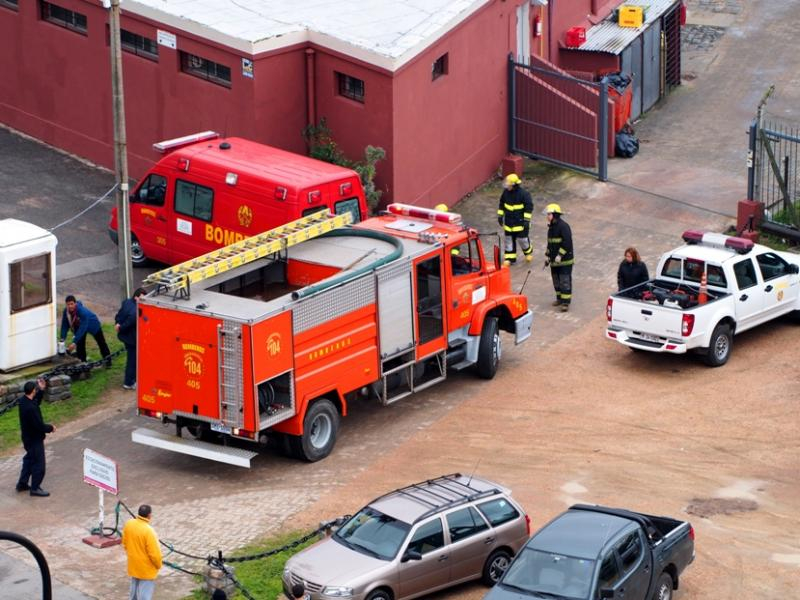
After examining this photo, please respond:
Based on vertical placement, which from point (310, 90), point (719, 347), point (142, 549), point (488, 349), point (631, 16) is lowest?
point (719, 347)

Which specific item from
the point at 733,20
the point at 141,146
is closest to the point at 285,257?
the point at 141,146

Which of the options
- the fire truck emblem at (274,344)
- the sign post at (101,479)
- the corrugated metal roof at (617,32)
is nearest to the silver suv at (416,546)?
the sign post at (101,479)

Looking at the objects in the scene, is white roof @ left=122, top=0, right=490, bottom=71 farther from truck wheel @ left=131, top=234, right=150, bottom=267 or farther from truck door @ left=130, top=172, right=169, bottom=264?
truck wheel @ left=131, top=234, right=150, bottom=267

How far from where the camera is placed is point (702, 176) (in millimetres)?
33688

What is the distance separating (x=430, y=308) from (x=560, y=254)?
383 cm

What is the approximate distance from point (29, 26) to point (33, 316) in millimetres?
10654

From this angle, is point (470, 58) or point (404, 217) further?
point (470, 58)

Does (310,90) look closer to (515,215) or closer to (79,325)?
(515,215)

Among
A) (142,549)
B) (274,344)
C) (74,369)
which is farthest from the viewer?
(74,369)

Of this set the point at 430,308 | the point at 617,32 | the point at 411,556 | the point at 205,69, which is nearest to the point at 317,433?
the point at 430,308

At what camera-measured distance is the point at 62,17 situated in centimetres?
3241

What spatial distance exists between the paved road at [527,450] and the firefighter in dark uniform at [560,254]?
0.43m

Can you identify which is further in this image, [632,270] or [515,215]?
[515,215]

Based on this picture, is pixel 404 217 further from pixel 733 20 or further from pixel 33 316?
pixel 733 20
